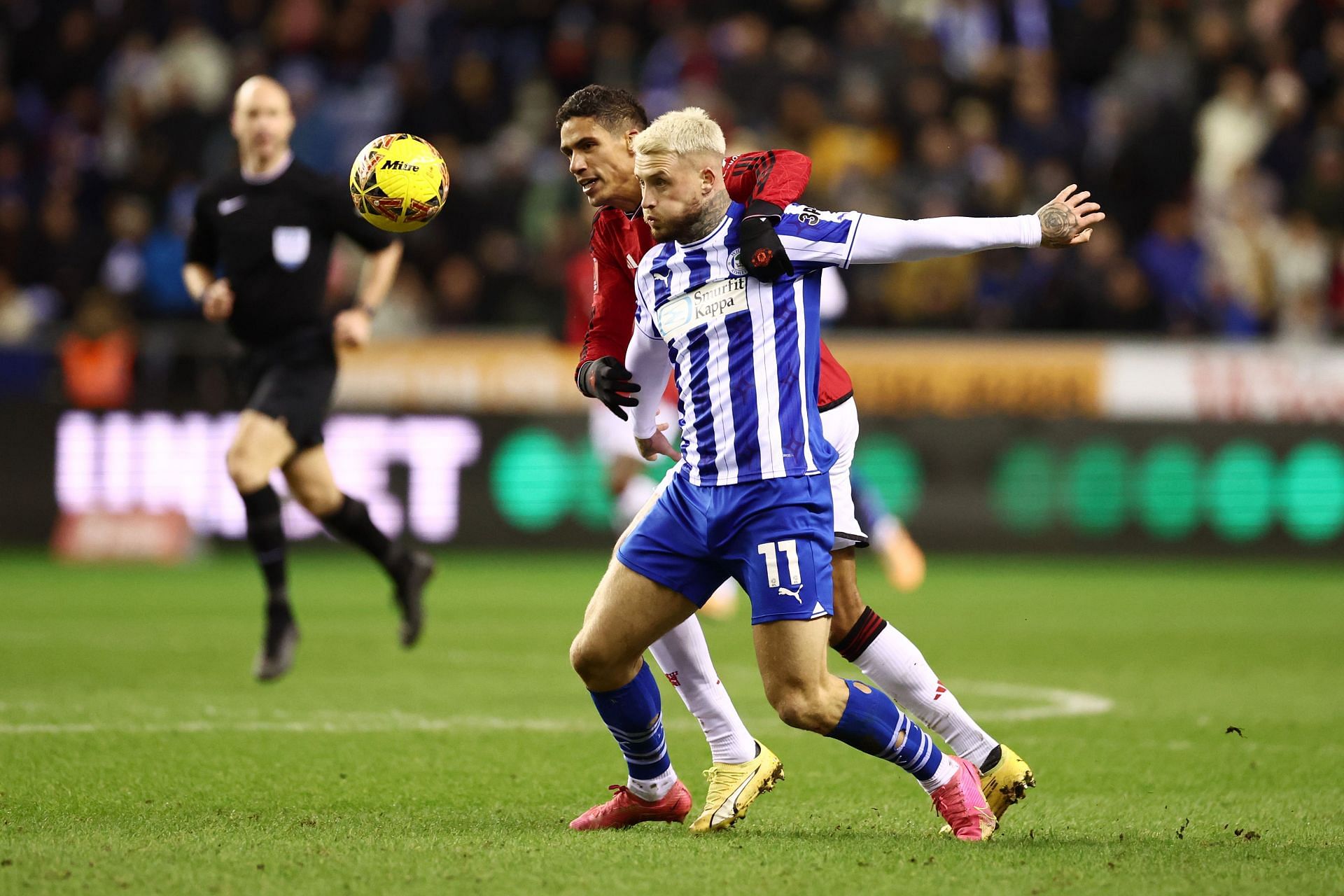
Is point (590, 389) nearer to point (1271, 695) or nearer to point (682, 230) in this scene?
point (682, 230)

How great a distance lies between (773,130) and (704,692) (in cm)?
1224

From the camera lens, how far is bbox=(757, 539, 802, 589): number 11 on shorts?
4.76 metres

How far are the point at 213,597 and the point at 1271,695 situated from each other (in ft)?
23.0

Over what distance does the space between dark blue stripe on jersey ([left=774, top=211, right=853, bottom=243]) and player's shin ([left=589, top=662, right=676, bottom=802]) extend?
4.28ft

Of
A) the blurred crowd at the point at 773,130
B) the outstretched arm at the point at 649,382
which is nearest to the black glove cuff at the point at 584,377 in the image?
the outstretched arm at the point at 649,382

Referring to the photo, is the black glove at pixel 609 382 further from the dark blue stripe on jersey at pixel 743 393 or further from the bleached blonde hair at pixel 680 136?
the bleached blonde hair at pixel 680 136

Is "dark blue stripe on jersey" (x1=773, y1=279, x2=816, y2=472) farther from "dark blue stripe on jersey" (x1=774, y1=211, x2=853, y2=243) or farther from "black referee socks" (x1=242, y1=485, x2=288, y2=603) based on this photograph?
"black referee socks" (x1=242, y1=485, x2=288, y2=603)

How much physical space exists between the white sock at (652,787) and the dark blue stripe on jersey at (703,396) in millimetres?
925

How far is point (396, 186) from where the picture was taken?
5922 mm

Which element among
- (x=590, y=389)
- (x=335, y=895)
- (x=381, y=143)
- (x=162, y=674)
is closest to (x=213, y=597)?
(x=162, y=674)

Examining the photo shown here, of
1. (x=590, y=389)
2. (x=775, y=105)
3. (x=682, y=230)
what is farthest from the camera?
(x=775, y=105)

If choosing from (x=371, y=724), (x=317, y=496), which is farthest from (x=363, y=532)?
(x=371, y=724)

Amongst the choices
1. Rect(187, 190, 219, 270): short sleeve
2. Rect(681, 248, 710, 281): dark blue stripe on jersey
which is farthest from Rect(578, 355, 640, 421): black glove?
Rect(187, 190, 219, 270): short sleeve

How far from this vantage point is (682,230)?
486 centimetres
